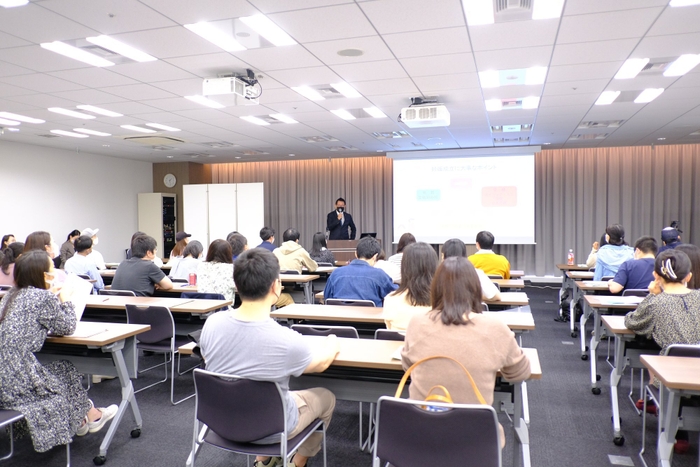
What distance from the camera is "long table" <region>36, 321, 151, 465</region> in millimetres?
2939

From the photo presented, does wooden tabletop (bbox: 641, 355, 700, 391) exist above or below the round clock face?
below

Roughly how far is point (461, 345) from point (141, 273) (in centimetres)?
363

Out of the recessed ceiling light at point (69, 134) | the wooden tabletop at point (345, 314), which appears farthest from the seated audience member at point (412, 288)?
the recessed ceiling light at point (69, 134)

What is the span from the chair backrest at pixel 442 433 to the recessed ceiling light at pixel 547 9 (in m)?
2.85

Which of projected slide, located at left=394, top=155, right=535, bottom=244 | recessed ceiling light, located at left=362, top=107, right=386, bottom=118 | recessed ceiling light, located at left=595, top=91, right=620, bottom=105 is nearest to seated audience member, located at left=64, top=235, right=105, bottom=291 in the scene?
recessed ceiling light, located at left=362, top=107, right=386, bottom=118

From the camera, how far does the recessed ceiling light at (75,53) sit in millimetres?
4060

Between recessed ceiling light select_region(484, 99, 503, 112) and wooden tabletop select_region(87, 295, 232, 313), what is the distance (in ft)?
13.4

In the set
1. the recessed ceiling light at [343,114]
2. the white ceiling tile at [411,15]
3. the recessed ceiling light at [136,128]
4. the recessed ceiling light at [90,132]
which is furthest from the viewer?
the recessed ceiling light at [90,132]

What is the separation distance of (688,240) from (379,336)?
1014cm

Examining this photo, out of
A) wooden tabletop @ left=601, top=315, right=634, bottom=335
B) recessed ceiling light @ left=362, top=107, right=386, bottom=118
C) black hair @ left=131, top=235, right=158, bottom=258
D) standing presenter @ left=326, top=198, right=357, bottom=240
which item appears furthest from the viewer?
standing presenter @ left=326, top=198, right=357, bottom=240

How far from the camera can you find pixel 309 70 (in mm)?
4793

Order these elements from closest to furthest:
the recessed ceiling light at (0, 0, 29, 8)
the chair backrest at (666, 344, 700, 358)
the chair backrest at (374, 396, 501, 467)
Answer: the chair backrest at (374, 396, 501, 467), the chair backrest at (666, 344, 700, 358), the recessed ceiling light at (0, 0, 29, 8)

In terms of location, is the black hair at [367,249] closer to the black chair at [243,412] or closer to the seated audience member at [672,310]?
the seated audience member at [672,310]

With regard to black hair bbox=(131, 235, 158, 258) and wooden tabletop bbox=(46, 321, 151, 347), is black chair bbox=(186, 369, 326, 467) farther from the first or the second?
black hair bbox=(131, 235, 158, 258)
